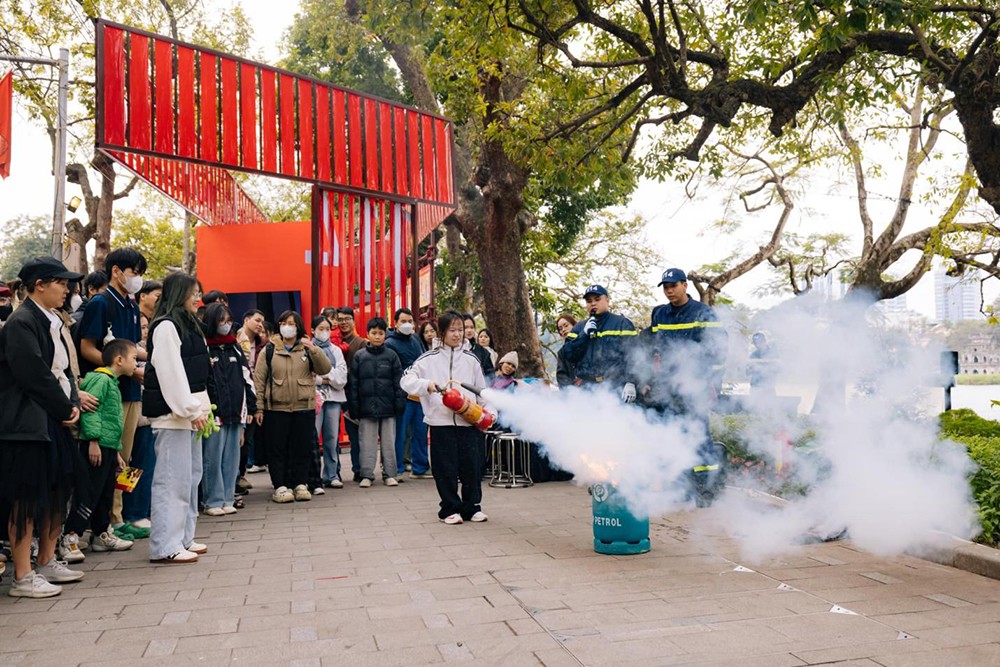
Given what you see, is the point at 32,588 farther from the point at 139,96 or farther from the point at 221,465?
the point at 139,96

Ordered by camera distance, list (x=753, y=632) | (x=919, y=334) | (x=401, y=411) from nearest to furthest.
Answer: (x=753, y=632) < (x=919, y=334) < (x=401, y=411)

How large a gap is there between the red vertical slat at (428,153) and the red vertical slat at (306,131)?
7.31ft

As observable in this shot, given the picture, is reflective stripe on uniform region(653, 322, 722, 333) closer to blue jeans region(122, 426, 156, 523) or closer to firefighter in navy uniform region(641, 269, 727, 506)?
firefighter in navy uniform region(641, 269, 727, 506)

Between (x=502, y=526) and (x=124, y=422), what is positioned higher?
(x=124, y=422)

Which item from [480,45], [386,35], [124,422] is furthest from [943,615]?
[386,35]

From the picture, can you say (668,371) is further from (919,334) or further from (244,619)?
(244,619)

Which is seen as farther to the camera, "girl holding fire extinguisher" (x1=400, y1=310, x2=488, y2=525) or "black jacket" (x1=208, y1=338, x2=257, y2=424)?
"black jacket" (x1=208, y1=338, x2=257, y2=424)

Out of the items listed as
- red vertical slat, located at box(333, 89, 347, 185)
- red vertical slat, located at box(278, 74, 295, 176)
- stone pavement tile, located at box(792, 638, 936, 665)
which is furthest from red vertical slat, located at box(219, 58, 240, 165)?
stone pavement tile, located at box(792, 638, 936, 665)

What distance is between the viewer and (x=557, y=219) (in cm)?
2181

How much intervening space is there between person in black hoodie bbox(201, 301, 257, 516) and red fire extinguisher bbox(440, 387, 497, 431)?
2.15 metres

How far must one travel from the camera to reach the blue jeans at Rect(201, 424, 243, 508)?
25.8ft

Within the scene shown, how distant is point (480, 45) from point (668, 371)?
513 centimetres

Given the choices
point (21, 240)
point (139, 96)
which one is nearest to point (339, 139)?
point (139, 96)

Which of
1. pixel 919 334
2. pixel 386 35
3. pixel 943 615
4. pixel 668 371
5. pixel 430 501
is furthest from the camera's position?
pixel 386 35
